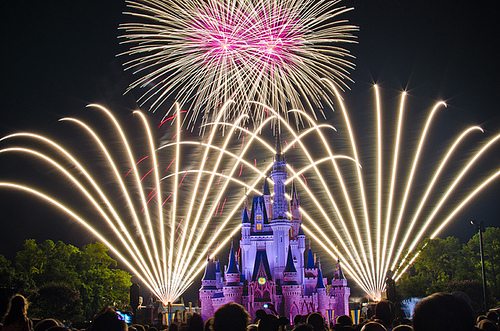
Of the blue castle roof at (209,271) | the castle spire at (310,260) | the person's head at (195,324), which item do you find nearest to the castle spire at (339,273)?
the castle spire at (310,260)

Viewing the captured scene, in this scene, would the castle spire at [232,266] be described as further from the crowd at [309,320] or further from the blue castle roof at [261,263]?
the crowd at [309,320]

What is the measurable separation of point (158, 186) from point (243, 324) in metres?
44.6

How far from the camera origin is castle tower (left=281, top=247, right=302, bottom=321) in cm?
7844

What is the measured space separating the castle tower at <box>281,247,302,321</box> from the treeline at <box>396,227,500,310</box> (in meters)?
14.3

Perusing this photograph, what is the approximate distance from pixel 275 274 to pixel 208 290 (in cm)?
1049

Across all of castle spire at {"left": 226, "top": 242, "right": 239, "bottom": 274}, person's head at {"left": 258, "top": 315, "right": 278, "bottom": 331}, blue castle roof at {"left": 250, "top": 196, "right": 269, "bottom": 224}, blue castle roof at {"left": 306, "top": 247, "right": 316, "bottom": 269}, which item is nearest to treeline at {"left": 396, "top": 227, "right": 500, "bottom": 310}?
blue castle roof at {"left": 306, "top": 247, "right": 316, "bottom": 269}

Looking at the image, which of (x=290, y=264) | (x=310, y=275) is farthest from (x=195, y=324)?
(x=310, y=275)

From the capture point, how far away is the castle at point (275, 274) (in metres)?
78.9

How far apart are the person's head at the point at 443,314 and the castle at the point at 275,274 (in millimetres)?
73850

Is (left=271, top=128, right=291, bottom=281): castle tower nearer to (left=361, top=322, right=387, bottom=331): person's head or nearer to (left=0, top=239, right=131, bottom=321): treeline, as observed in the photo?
(left=0, top=239, right=131, bottom=321): treeline

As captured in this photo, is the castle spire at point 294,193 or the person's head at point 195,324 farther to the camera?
the castle spire at point 294,193

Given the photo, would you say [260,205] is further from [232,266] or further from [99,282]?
[99,282]

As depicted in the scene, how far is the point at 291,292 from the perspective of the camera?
7888 cm

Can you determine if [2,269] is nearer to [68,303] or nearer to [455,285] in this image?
[68,303]
